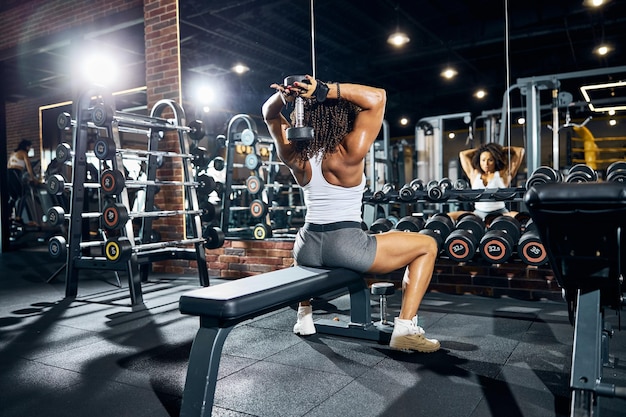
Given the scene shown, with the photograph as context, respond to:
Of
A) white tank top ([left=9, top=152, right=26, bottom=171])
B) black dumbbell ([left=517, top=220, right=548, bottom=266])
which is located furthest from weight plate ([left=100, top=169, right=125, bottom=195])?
white tank top ([left=9, top=152, right=26, bottom=171])

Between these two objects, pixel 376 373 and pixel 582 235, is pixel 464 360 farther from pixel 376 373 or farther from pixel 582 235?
→ pixel 582 235

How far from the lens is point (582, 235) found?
1356 mm

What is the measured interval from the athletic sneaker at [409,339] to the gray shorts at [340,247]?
330 millimetres

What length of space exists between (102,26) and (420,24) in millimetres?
4508

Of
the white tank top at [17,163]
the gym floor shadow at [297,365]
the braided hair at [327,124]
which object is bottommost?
the gym floor shadow at [297,365]

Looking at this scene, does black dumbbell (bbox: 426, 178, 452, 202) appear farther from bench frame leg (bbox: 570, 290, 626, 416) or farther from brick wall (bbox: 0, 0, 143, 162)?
brick wall (bbox: 0, 0, 143, 162)

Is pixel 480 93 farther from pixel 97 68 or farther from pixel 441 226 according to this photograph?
pixel 441 226

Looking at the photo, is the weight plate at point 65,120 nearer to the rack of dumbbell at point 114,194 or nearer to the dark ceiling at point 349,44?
the rack of dumbbell at point 114,194

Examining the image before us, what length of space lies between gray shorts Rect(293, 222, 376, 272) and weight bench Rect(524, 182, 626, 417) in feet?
2.81

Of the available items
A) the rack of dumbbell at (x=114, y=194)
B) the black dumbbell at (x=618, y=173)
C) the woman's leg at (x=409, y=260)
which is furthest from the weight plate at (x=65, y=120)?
the black dumbbell at (x=618, y=173)

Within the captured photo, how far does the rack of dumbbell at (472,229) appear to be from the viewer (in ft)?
10.2

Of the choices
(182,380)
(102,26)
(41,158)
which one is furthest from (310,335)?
(41,158)

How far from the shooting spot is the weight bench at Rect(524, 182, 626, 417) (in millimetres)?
1276

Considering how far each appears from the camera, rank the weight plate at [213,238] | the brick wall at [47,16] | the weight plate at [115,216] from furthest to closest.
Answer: the brick wall at [47,16] → the weight plate at [213,238] → the weight plate at [115,216]
